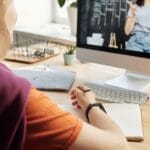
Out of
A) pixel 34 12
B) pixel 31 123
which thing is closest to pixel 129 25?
pixel 31 123

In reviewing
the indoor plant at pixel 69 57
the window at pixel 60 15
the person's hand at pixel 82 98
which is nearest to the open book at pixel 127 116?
the person's hand at pixel 82 98

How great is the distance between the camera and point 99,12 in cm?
153

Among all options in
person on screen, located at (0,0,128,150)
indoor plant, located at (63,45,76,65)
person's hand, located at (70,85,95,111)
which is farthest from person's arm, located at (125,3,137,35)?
person on screen, located at (0,0,128,150)

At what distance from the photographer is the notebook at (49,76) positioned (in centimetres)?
151

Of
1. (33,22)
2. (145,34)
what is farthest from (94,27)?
(33,22)

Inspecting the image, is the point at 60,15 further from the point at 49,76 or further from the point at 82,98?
the point at 82,98

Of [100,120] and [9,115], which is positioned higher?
[9,115]

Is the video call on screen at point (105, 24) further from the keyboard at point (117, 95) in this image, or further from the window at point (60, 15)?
the window at point (60, 15)

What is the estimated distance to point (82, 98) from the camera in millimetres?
1275

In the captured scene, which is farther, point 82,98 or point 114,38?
point 114,38

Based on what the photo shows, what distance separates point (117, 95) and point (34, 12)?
1281mm

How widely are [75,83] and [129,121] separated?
43 cm

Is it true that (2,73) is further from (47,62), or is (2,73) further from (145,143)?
(47,62)

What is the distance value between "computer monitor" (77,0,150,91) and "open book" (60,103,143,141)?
0.68 feet
